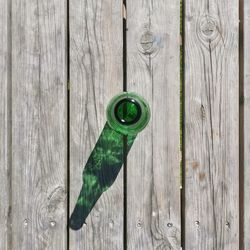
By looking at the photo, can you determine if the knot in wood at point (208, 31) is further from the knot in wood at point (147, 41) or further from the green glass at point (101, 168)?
the green glass at point (101, 168)

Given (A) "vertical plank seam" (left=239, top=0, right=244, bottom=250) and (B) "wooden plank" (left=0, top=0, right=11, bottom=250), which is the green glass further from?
(A) "vertical plank seam" (left=239, top=0, right=244, bottom=250)

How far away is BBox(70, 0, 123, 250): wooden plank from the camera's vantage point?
1396 millimetres

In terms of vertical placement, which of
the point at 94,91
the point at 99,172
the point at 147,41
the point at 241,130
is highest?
the point at 147,41

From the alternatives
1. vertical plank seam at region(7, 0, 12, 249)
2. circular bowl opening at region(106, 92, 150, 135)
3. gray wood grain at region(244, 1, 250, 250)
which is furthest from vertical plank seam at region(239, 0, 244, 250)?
vertical plank seam at region(7, 0, 12, 249)

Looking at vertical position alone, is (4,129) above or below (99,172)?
above

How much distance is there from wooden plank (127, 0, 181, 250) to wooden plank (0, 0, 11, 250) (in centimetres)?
40

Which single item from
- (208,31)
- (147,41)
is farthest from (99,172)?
(208,31)

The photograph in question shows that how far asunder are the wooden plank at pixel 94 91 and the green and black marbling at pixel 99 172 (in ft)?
0.06

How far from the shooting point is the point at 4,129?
A: 141 cm

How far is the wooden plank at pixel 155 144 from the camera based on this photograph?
1.39 metres

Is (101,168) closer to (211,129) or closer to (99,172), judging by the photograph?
(99,172)

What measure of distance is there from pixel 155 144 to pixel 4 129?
1.65 feet

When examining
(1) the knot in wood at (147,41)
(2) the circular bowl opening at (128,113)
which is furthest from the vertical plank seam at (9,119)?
(1) the knot in wood at (147,41)

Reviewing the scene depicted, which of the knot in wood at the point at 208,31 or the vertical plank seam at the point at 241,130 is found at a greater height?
the knot in wood at the point at 208,31
